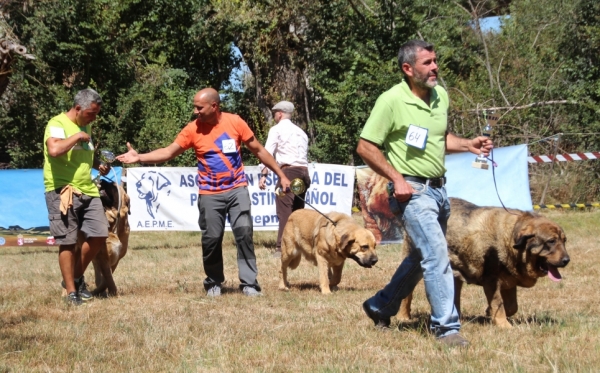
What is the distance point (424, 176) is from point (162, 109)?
1688cm

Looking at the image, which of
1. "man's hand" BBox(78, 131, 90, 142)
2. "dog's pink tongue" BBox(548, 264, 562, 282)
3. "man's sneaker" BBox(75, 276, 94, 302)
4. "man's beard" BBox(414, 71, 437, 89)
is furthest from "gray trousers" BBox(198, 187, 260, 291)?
"dog's pink tongue" BBox(548, 264, 562, 282)

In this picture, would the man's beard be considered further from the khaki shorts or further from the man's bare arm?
the khaki shorts

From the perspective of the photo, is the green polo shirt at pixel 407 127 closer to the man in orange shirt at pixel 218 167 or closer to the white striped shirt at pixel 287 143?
the man in orange shirt at pixel 218 167

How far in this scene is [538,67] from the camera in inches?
736

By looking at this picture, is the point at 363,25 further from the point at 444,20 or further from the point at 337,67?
the point at 444,20

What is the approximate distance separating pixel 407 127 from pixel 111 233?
4.02 metres

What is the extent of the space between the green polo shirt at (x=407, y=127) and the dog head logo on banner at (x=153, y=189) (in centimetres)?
914

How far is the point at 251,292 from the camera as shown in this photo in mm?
7953

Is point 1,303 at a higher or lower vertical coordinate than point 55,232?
lower

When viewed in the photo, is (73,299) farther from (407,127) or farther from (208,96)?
(407,127)

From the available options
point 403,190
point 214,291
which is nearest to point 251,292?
point 214,291

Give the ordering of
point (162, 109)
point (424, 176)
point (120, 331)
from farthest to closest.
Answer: point (162, 109) < point (120, 331) < point (424, 176)

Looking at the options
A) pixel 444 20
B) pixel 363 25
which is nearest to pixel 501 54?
pixel 444 20

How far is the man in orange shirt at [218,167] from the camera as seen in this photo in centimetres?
775
